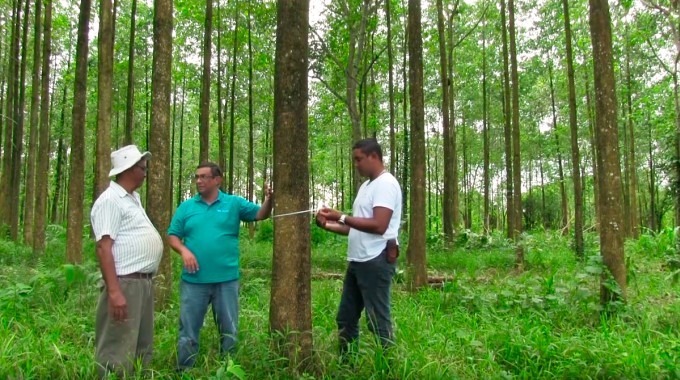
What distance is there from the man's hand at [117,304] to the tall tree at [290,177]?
3.07 feet

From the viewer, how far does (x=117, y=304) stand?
3039mm

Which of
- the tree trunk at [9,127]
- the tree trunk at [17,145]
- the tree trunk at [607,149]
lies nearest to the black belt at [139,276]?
the tree trunk at [607,149]

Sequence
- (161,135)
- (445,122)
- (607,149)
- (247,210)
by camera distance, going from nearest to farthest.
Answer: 1. (247,210)
2. (607,149)
3. (161,135)
4. (445,122)

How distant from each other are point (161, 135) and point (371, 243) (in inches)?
125

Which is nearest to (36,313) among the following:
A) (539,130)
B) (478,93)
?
(478,93)

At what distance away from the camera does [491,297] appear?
6086mm

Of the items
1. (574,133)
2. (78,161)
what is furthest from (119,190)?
(574,133)

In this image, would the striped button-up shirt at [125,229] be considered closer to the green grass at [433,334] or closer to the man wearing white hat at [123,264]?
the man wearing white hat at [123,264]

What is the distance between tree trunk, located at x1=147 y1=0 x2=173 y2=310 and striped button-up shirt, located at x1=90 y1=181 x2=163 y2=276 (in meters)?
2.21

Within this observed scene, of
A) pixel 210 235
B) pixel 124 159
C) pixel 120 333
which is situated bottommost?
pixel 120 333

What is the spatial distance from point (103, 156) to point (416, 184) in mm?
4854

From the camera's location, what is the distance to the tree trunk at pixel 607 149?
17.7 ft

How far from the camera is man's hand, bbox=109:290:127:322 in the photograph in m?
3.04

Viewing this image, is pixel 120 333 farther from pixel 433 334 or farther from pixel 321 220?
pixel 433 334
